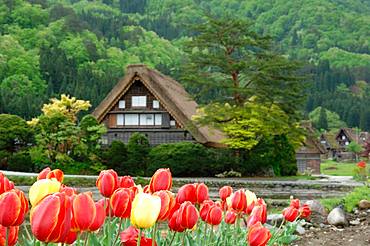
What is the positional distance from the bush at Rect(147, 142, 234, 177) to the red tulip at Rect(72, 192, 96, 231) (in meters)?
23.7

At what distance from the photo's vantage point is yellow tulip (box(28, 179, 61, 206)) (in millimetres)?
1892

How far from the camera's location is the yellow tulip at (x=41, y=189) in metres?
1.89

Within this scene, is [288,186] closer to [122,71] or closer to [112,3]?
[122,71]

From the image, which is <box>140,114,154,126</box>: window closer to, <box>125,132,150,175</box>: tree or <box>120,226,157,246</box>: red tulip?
<box>125,132,150,175</box>: tree

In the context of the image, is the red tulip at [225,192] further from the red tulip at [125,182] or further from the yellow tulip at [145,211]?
the yellow tulip at [145,211]

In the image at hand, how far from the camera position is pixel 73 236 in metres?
1.65

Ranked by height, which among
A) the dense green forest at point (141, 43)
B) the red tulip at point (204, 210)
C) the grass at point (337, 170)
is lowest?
the grass at point (337, 170)

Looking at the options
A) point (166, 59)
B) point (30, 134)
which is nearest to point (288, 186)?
point (30, 134)

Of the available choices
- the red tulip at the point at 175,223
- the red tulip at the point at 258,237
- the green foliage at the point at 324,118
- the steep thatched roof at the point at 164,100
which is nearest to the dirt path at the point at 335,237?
the red tulip at the point at 258,237

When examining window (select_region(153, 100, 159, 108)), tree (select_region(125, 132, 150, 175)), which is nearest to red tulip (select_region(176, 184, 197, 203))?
tree (select_region(125, 132, 150, 175))

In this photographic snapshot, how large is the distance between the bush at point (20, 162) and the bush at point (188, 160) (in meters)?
5.26

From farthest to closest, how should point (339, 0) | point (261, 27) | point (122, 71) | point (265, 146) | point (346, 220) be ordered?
1. point (339, 0)
2. point (261, 27)
3. point (122, 71)
4. point (265, 146)
5. point (346, 220)

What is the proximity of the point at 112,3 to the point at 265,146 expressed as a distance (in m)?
99.3

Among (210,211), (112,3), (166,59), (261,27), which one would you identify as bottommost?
(210,211)
